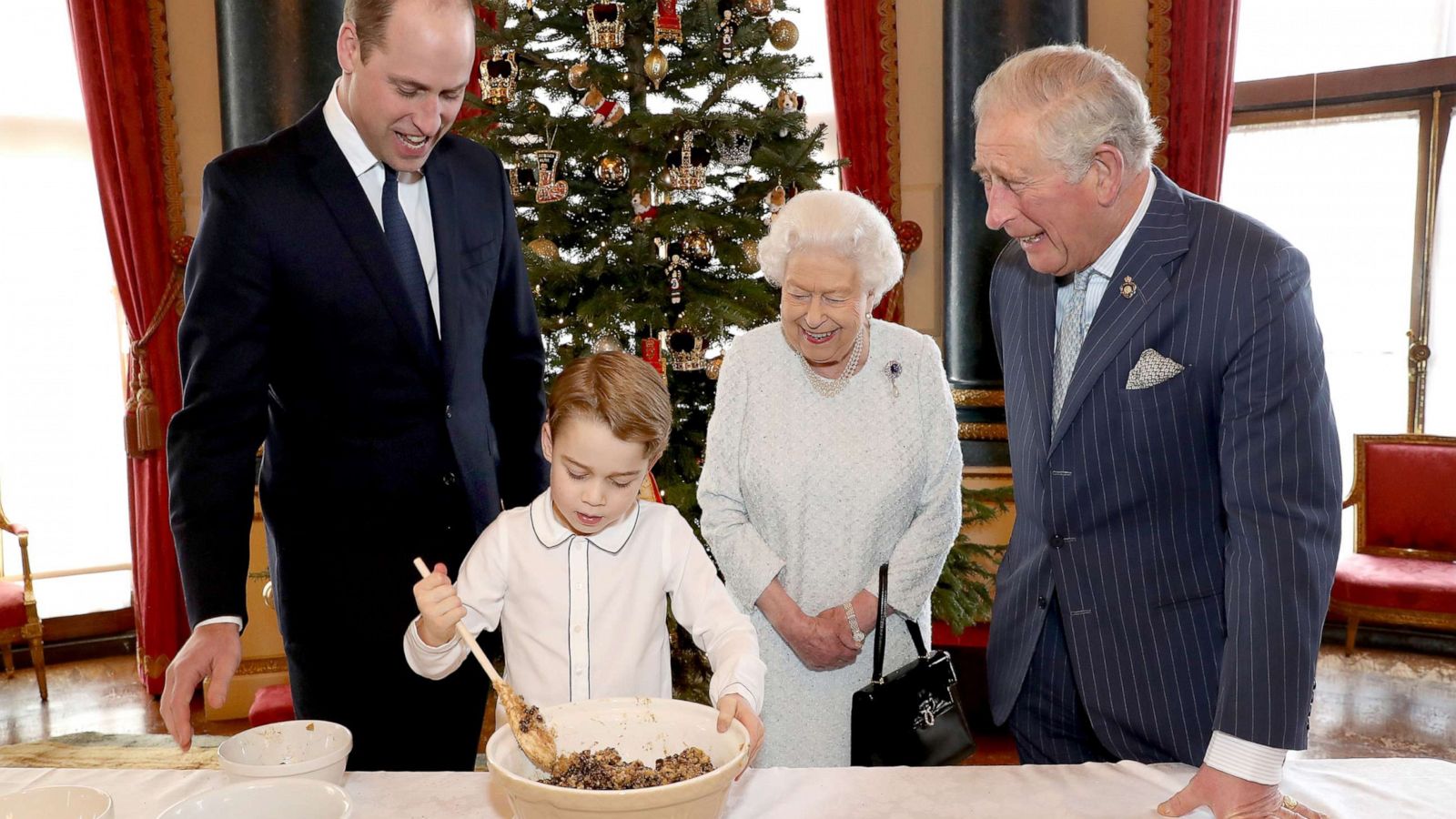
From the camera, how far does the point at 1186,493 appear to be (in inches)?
63.2

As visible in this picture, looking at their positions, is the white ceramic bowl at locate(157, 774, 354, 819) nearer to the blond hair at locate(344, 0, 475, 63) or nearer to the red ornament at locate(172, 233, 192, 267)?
the blond hair at locate(344, 0, 475, 63)

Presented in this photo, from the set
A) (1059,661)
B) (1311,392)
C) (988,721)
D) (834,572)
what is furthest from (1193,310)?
(988,721)

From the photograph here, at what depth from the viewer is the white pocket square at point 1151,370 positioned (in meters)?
1.56

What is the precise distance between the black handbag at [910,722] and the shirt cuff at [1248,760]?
66cm

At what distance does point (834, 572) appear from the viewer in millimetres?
2203

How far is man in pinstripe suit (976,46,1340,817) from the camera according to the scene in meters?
1.41

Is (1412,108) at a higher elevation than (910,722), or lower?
higher

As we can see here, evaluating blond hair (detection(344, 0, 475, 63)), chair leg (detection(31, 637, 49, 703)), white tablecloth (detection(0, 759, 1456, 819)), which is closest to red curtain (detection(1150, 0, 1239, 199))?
white tablecloth (detection(0, 759, 1456, 819))

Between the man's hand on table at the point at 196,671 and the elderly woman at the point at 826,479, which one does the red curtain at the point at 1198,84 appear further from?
the man's hand on table at the point at 196,671

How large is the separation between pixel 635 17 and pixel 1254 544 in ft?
8.55

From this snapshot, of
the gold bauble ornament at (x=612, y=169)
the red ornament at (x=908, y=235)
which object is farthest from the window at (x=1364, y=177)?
the gold bauble ornament at (x=612, y=169)

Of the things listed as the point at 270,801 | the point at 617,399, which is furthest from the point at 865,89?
the point at 270,801

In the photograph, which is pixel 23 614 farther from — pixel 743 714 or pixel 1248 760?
pixel 1248 760

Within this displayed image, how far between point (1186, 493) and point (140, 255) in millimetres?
5042
